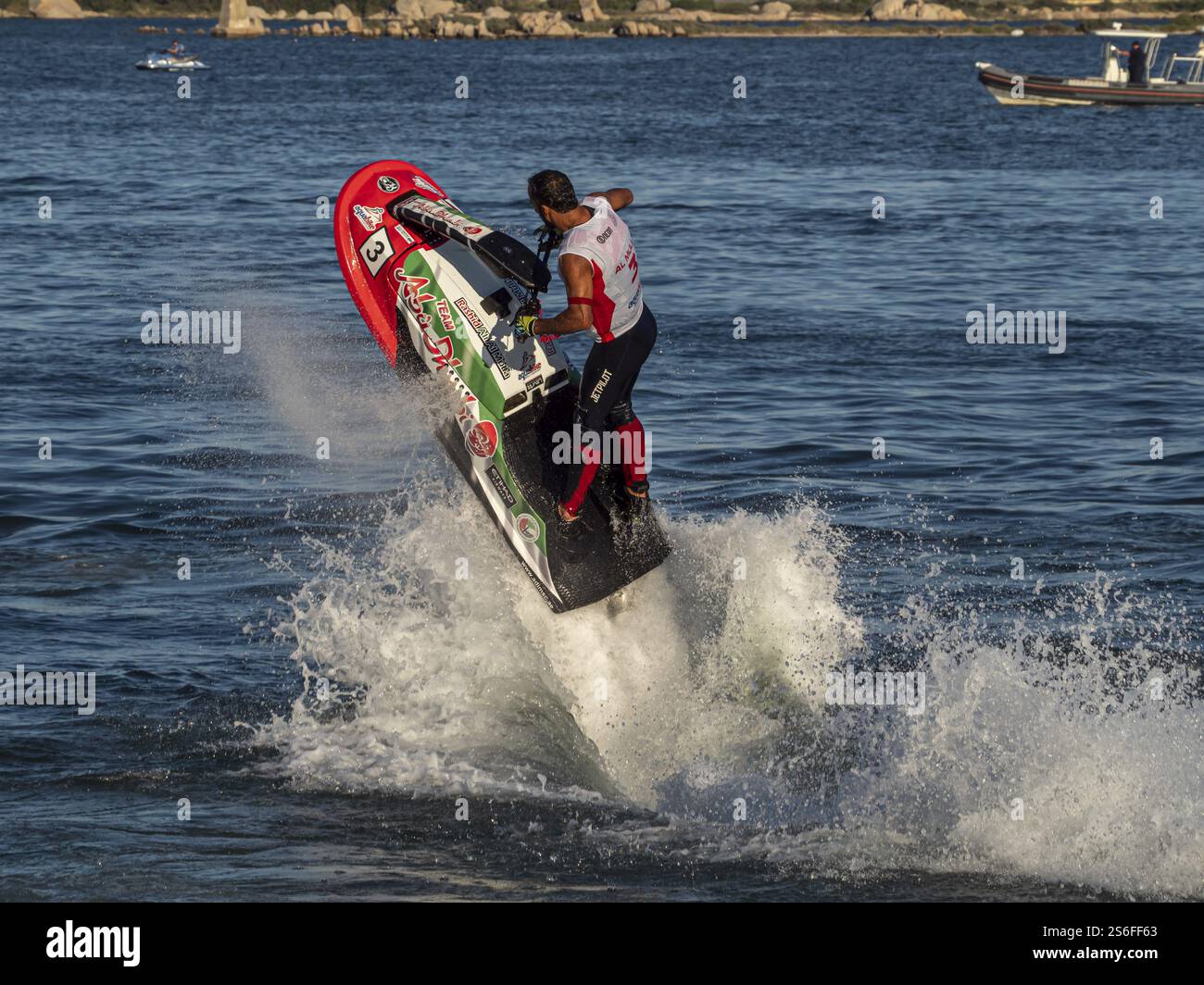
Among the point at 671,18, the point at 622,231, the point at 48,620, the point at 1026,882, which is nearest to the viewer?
the point at 1026,882

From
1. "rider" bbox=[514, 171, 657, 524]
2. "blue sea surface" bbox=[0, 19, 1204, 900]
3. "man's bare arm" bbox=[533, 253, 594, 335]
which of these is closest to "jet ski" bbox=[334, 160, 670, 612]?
"rider" bbox=[514, 171, 657, 524]

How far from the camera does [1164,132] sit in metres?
47.9

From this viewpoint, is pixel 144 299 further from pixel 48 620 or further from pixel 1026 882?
pixel 1026 882

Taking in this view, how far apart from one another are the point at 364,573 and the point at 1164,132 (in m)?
43.2

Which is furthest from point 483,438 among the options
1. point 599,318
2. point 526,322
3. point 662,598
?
point 662,598

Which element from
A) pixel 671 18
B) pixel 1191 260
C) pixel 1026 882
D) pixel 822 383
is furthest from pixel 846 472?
pixel 671 18

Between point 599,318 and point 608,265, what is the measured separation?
0.35 metres

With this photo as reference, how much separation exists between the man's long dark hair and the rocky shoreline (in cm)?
11690

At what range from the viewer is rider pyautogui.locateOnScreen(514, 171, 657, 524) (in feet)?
28.0

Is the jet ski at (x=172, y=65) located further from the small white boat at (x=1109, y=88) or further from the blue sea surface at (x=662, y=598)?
the blue sea surface at (x=662, y=598)

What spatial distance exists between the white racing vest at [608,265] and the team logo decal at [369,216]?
2.24 m

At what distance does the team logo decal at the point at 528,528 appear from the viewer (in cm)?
970

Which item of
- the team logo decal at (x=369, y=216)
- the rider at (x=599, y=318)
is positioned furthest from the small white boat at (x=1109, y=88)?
the rider at (x=599, y=318)

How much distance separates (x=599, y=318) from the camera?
8.80 meters
